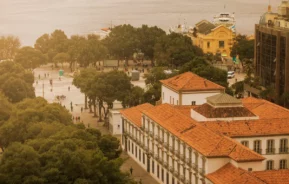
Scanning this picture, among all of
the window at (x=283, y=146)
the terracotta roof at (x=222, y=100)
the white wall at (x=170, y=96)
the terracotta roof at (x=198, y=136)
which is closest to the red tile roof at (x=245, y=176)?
the terracotta roof at (x=198, y=136)

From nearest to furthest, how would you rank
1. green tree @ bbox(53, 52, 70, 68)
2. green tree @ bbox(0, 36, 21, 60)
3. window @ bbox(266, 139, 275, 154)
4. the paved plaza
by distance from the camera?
window @ bbox(266, 139, 275, 154) → the paved plaza → green tree @ bbox(53, 52, 70, 68) → green tree @ bbox(0, 36, 21, 60)

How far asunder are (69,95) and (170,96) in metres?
23.8

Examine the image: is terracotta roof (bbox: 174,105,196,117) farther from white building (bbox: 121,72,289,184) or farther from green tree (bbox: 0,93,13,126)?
green tree (bbox: 0,93,13,126)

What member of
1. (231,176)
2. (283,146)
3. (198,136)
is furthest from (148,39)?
(231,176)

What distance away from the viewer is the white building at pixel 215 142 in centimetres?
4044

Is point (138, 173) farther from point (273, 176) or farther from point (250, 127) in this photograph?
point (273, 176)

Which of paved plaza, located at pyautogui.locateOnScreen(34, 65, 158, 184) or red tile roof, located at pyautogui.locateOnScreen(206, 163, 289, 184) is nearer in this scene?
red tile roof, located at pyautogui.locateOnScreen(206, 163, 289, 184)

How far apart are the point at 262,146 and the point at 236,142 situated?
13.7ft

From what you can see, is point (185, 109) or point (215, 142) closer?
point (215, 142)

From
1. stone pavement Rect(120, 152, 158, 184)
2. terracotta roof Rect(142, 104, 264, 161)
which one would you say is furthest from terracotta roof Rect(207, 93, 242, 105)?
stone pavement Rect(120, 152, 158, 184)

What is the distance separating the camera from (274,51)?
71875 millimetres

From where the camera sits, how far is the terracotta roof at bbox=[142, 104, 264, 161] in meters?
40.8

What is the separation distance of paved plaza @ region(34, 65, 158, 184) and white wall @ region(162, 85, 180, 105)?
5.45 metres

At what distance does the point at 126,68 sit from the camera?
325 ft
